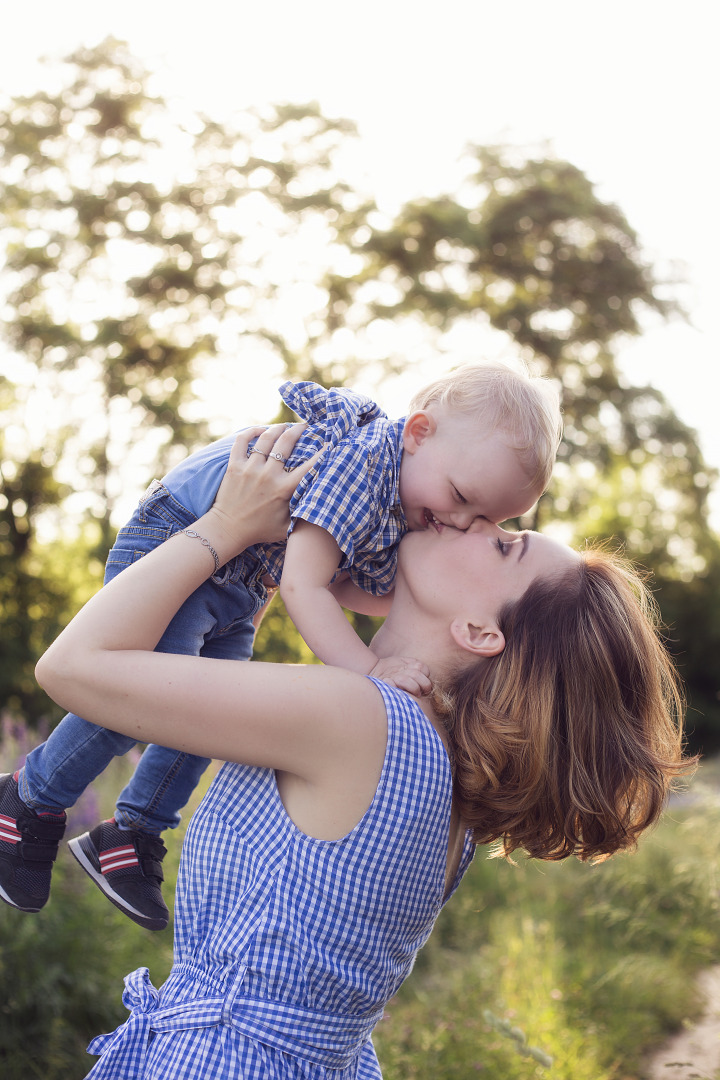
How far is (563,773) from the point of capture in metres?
1.76

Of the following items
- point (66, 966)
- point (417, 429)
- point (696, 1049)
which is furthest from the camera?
point (696, 1049)

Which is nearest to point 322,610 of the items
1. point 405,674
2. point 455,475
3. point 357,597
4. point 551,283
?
point 405,674

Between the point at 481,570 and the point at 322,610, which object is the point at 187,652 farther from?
the point at 481,570

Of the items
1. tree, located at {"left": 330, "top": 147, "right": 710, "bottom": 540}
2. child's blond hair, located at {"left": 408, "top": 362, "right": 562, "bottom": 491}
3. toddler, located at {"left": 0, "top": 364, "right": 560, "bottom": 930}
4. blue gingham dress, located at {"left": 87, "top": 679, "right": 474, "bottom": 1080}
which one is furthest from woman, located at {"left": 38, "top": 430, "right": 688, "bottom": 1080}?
tree, located at {"left": 330, "top": 147, "right": 710, "bottom": 540}

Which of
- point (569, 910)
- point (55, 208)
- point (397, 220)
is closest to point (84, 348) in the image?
point (55, 208)

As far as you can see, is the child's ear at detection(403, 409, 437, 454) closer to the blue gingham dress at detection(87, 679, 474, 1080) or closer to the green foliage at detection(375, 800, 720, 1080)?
the blue gingham dress at detection(87, 679, 474, 1080)

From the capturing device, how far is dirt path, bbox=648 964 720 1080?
373 cm

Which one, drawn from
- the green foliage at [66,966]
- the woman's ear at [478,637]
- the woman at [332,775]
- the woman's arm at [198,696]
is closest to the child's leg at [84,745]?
the woman at [332,775]

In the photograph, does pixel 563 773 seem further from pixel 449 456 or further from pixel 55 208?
pixel 55 208

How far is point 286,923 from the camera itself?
4.88ft

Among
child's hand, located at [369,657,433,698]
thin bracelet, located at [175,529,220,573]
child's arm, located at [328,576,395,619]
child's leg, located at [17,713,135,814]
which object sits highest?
thin bracelet, located at [175,529,220,573]

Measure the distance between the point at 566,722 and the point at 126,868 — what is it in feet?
3.52

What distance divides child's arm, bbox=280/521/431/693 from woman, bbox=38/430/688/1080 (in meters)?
0.09

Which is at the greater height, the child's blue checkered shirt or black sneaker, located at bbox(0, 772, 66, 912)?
the child's blue checkered shirt
